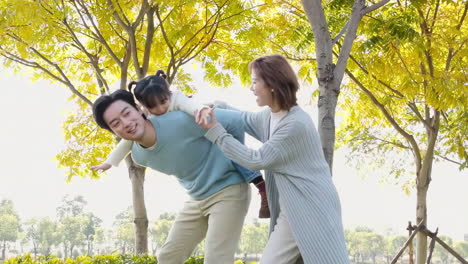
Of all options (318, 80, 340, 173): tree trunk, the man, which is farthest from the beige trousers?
(318, 80, 340, 173): tree trunk

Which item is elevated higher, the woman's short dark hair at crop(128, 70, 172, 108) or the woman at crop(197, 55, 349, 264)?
the woman's short dark hair at crop(128, 70, 172, 108)

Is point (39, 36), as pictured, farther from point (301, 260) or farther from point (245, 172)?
point (301, 260)

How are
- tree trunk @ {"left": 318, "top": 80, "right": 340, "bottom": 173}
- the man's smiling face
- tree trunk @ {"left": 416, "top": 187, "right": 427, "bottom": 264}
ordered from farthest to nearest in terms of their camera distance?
1. tree trunk @ {"left": 416, "top": 187, "right": 427, "bottom": 264}
2. tree trunk @ {"left": 318, "top": 80, "right": 340, "bottom": 173}
3. the man's smiling face

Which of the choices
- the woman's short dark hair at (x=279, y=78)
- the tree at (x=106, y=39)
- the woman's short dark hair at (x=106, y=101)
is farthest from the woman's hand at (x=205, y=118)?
the tree at (x=106, y=39)

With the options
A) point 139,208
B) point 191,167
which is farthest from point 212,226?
point 139,208

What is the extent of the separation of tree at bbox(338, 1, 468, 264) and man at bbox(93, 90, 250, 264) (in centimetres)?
453

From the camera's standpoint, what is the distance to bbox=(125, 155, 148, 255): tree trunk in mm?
8070

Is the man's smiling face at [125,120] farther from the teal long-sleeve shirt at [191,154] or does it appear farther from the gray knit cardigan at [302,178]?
the gray knit cardigan at [302,178]

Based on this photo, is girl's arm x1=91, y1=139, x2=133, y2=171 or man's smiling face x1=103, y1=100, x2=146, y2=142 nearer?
man's smiling face x1=103, y1=100, x2=146, y2=142

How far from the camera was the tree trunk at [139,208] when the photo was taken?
8.07m

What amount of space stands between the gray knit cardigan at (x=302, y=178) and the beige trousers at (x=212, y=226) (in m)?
0.43

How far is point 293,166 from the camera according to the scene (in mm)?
2877

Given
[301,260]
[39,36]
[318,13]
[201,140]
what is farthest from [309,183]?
[39,36]

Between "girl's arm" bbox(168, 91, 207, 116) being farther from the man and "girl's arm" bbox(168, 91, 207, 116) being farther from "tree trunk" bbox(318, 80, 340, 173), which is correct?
"tree trunk" bbox(318, 80, 340, 173)
